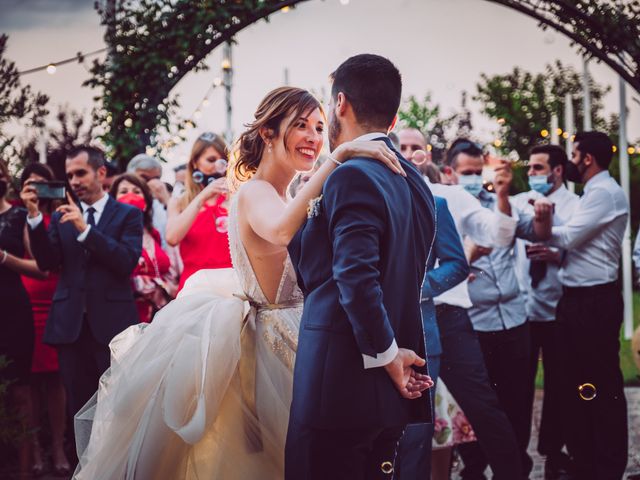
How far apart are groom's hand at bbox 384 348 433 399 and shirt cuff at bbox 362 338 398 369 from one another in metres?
0.03

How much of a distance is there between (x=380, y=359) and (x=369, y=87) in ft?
3.12

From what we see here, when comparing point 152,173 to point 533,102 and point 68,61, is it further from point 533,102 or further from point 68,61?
point 533,102

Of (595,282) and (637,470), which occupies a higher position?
(595,282)

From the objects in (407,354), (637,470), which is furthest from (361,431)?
(637,470)

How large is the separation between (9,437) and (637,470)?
4435 millimetres

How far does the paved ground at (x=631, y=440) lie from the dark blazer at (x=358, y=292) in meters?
3.78

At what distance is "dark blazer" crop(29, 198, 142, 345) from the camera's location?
5879mm

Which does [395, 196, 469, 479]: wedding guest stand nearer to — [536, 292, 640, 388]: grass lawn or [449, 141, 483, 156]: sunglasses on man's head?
[449, 141, 483, 156]: sunglasses on man's head

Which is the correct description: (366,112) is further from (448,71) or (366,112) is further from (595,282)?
(448,71)

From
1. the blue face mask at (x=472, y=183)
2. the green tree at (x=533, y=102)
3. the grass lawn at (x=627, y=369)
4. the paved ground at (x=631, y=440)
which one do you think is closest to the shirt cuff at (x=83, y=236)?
the paved ground at (x=631, y=440)

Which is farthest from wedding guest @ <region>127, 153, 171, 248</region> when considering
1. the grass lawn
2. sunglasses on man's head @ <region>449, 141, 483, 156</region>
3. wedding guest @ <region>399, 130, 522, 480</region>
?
the grass lawn

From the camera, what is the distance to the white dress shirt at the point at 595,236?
6070 millimetres

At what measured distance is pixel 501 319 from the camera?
6.13 m

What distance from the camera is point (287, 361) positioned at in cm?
373
